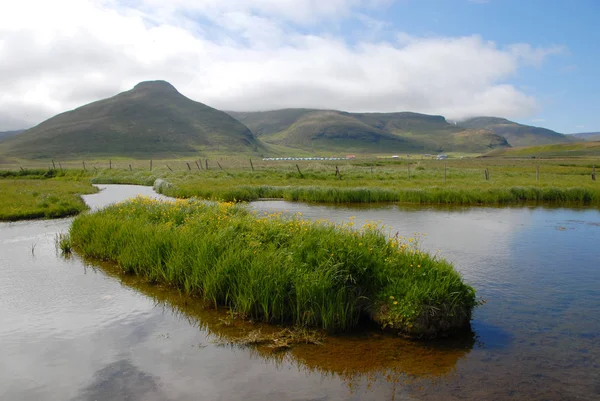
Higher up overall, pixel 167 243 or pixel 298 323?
pixel 167 243

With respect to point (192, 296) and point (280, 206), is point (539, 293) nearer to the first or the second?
point (192, 296)

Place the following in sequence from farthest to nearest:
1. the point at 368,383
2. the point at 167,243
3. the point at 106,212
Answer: the point at 106,212
the point at 167,243
the point at 368,383

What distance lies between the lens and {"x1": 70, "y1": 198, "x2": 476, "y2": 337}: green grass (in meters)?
9.67

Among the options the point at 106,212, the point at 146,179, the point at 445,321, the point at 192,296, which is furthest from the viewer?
the point at 146,179

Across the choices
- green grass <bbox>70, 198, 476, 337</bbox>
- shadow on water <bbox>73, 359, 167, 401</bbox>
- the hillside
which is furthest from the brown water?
the hillside

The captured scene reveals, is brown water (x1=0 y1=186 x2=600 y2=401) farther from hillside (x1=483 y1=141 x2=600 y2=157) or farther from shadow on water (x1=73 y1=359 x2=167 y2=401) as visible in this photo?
hillside (x1=483 y1=141 x2=600 y2=157)

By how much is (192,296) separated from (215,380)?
14.3 feet

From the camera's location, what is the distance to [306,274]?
33.7 feet

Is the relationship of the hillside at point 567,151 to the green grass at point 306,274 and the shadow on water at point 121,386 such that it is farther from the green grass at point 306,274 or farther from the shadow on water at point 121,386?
the shadow on water at point 121,386

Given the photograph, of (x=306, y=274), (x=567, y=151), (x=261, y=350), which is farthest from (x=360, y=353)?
(x=567, y=151)

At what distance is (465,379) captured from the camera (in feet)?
25.7

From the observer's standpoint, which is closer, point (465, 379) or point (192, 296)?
point (465, 379)

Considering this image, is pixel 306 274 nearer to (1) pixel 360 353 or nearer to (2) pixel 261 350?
(2) pixel 261 350

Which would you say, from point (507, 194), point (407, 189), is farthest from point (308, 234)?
point (507, 194)
